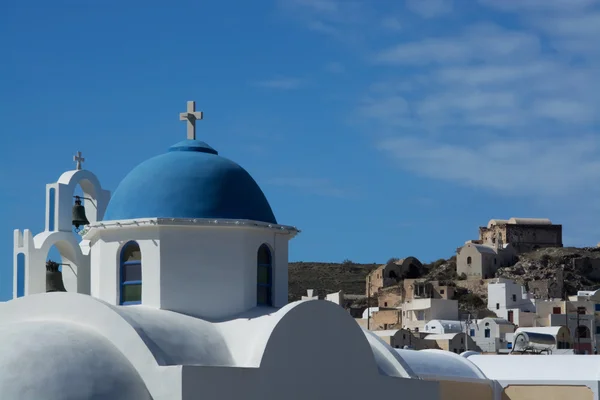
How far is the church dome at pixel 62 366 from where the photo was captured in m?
12.8

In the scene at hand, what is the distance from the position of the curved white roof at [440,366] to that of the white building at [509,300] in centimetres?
4965

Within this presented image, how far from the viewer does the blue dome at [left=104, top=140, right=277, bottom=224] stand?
16531 millimetres

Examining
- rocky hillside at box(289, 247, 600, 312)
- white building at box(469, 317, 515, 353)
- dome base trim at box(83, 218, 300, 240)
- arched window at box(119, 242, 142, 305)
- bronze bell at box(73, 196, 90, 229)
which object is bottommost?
white building at box(469, 317, 515, 353)

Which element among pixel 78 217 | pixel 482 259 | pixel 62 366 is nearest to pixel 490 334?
pixel 482 259

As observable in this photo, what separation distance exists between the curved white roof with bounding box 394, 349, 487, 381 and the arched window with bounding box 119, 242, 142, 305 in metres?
7.85

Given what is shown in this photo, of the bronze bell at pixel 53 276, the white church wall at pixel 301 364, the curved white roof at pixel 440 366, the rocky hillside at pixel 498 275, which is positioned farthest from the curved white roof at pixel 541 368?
the rocky hillside at pixel 498 275

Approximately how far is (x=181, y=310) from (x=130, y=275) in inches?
36.6

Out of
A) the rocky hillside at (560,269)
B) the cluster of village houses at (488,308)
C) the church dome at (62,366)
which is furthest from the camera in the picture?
the rocky hillside at (560,269)

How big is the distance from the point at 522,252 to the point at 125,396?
9320 centimetres

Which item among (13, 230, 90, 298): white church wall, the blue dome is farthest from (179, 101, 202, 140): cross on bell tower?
(13, 230, 90, 298): white church wall

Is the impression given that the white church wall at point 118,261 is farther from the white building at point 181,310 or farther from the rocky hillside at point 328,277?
the rocky hillside at point 328,277

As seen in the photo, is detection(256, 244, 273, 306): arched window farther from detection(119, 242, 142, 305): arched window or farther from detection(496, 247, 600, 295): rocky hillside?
detection(496, 247, 600, 295): rocky hillside

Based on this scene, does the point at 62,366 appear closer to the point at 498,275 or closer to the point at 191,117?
the point at 191,117

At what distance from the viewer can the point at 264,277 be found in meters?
17.3
